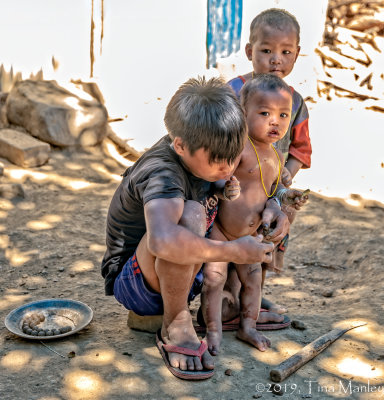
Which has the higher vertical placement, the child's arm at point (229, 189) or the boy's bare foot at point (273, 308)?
the child's arm at point (229, 189)

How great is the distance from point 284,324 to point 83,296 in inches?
46.3

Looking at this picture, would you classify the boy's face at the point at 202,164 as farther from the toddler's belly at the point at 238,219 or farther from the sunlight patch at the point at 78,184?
the sunlight patch at the point at 78,184

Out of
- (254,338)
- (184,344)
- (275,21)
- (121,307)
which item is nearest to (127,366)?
(184,344)

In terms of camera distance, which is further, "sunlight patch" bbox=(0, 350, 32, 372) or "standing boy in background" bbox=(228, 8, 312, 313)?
"standing boy in background" bbox=(228, 8, 312, 313)

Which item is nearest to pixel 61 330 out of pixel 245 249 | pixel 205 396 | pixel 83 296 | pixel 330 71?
pixel 83 296

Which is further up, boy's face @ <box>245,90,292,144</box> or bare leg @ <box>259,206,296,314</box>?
boy's face @ <box>245,90,292,144</box>

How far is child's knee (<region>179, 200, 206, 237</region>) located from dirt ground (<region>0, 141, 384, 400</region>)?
65cm

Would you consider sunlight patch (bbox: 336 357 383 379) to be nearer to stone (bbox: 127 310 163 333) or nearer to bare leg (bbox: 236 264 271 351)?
bare leg (bbox: 236 264 271 351)

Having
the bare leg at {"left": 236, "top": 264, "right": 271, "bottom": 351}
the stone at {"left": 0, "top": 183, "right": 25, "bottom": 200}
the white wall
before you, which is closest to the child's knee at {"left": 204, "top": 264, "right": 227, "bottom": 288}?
the bare leg at {"left": 236, "top": 264, "right": 271, "bottom": 351}

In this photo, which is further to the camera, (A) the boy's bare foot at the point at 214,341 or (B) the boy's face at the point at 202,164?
(A) the boy's bare foot at the point at 214,341

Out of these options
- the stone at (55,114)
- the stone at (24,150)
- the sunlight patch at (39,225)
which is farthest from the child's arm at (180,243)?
the stone at (55,114)

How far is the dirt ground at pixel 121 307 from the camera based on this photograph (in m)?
2.39

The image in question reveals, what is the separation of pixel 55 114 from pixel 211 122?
3.90 m

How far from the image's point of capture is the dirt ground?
2.39 meters
